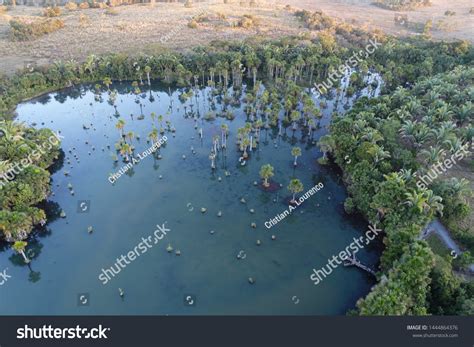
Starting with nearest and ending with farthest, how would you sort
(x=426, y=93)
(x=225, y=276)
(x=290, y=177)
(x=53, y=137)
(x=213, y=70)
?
1. (x=225, y=276)
2. (x=290, y=177)
3. (x=53, y=137)
4. (x=426, y=93)
5. (x=213, y=70)

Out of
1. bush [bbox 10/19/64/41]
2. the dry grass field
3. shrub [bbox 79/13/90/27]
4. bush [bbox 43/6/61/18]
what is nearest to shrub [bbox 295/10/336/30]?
the dry grass field

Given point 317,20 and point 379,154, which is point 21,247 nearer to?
point 379,154

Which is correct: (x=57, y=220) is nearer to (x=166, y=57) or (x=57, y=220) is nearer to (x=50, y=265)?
(x=50, y=265)

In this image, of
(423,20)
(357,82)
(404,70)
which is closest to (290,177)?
(357,82)

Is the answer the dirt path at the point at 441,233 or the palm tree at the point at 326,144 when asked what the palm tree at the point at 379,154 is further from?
the dirt path at the point at 441,233

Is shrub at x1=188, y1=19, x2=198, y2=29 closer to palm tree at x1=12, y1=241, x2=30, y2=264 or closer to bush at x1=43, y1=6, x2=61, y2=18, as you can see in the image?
bush at x1=43, y1=6, x2=61, y2=18

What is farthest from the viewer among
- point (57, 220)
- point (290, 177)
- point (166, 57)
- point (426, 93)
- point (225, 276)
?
point (166, 57)
